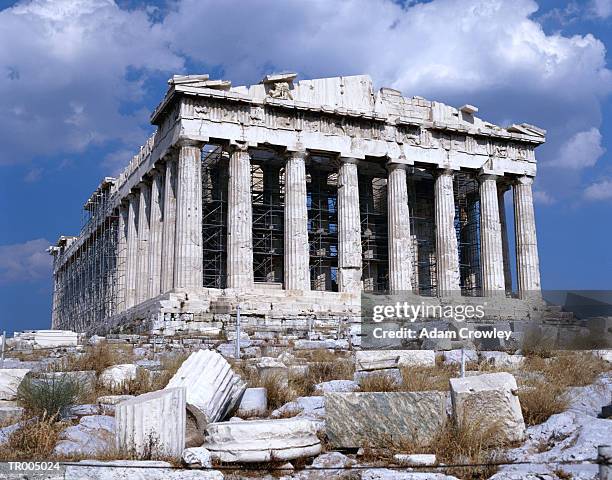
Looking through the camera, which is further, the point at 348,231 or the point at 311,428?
the point at 348,231

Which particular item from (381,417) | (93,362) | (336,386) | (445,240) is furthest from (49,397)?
(445,240)

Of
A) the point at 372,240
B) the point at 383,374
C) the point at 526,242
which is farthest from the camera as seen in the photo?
the point at 372,240

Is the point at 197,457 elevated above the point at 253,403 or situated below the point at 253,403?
below

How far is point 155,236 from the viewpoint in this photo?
102ft

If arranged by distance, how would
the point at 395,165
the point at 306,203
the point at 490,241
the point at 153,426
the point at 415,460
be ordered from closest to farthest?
the point at 415,460
the point at 153,426
the point at 306,203
the point at 395,165
the point at 490,241

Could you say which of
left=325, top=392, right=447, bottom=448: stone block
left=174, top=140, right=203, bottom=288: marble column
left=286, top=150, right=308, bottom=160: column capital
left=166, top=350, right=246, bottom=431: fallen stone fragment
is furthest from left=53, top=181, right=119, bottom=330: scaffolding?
left=325, top=392, right=447, bottom=448: stone block

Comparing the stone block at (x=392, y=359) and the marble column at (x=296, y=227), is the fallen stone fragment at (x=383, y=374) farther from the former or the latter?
the marble column at (x=296, y=227)

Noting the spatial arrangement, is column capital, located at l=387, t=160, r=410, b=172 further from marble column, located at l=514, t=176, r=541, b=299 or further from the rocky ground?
the rocky ground

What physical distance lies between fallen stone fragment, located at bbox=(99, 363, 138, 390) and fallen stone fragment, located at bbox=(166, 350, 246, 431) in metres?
2.70

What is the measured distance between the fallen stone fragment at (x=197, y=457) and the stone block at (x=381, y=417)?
4.79ft

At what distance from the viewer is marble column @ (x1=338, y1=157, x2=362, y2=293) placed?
2947 cm

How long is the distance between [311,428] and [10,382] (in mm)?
5867

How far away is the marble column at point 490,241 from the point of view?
3247 centimetres

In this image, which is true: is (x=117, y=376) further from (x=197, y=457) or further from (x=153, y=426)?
(x=197, y=457)
